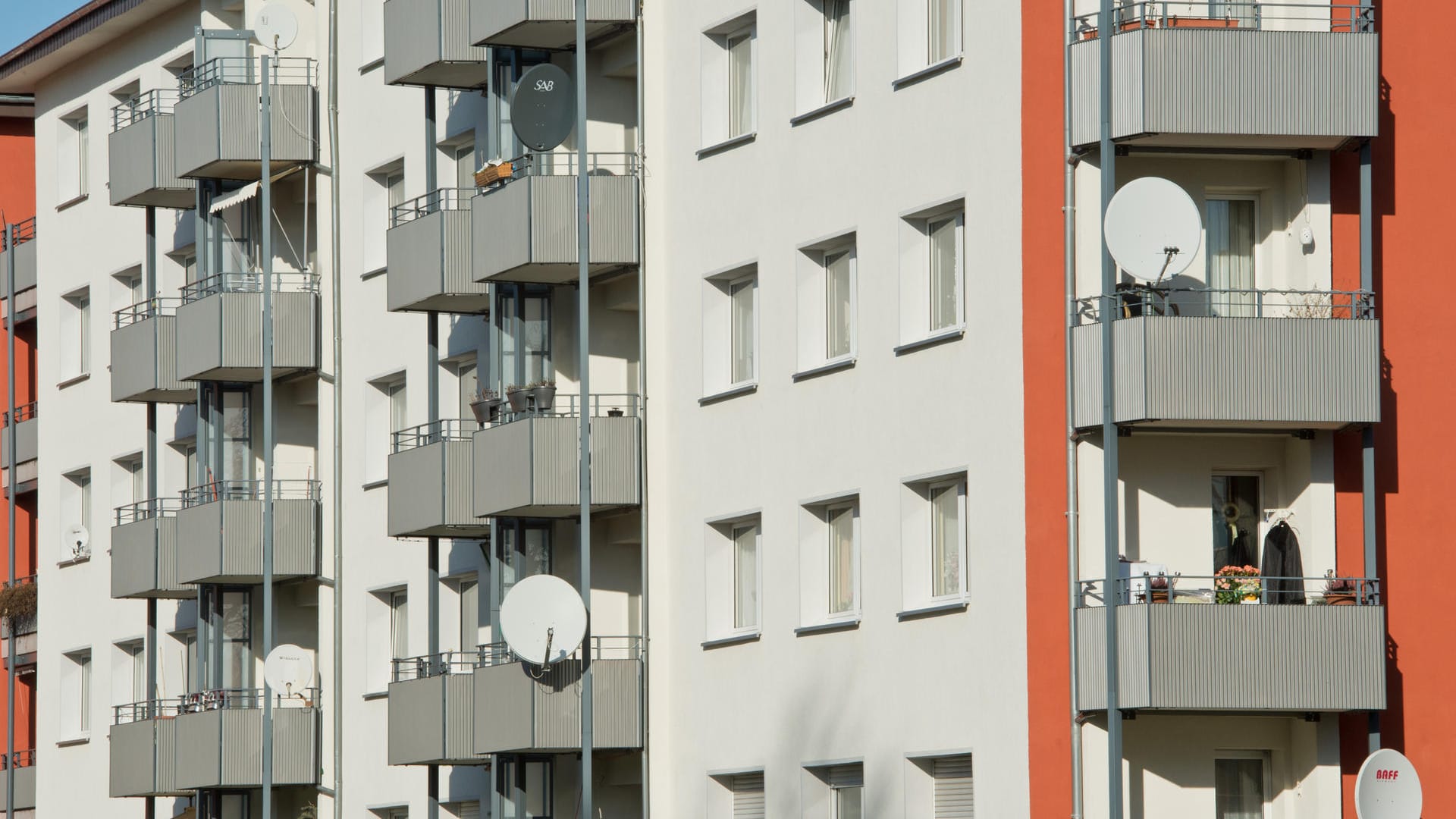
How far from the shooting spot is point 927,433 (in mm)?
37781

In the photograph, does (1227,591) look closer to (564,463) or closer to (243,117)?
(564,463)

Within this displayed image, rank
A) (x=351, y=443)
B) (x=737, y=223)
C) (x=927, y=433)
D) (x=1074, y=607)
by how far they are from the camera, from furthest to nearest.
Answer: (x=351, y=443), (x=737, y=223), (x=927, y=433), (x=1074, y=607)

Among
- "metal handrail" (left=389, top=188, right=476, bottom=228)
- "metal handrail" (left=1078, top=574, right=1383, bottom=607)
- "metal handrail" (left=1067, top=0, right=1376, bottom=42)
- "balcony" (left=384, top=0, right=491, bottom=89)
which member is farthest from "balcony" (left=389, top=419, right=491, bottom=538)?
"metal handrail" (left=1067, top=0, right=1376, bottom=42)

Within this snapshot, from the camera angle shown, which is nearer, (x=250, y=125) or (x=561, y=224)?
(x=561, y=224)

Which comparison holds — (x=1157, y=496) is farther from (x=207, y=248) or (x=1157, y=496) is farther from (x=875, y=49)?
(x=207, y=248)

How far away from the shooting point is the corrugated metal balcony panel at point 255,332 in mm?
51156

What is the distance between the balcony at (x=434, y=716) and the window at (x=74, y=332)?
1725 centimetres

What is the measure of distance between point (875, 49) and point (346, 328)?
14.4 m

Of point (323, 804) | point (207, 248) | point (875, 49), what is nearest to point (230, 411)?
point (207, 248)

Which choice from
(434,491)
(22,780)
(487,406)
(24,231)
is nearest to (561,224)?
(487,406)

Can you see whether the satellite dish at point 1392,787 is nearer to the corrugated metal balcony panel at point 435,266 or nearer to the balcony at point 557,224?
the balcony at point 557,224

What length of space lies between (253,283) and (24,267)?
1363 cm

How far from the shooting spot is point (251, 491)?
2084 inches

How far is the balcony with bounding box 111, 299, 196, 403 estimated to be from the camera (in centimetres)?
5344
